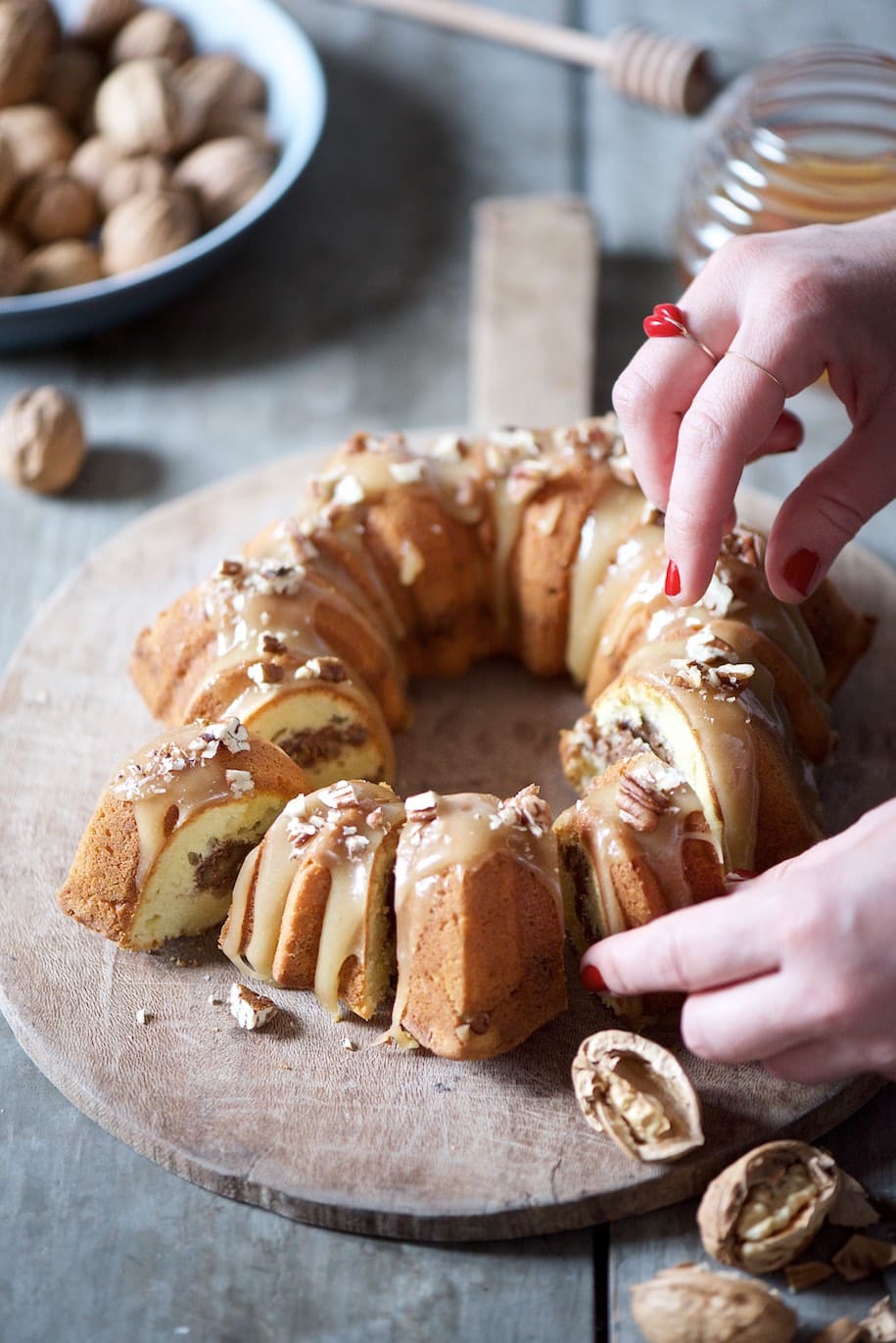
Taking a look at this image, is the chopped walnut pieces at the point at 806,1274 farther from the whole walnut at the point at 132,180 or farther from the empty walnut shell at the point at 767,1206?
the whole walnut at the point at 132,180

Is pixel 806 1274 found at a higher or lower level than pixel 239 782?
lower

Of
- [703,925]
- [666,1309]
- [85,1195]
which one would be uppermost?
[703,925]

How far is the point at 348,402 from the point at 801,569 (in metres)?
1.38

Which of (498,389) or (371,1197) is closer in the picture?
(371,1197)

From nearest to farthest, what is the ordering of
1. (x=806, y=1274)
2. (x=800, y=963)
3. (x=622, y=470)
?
(x=800, y=963) → (x=806, y=1274) → (x=622, y=470)

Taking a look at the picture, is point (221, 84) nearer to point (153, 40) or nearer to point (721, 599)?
point (153, 40)

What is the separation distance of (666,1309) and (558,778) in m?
0.89

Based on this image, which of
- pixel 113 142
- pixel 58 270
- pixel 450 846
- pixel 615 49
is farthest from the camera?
pixel 615 49

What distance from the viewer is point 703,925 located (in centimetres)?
164

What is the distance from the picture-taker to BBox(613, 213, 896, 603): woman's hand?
74.5 inches

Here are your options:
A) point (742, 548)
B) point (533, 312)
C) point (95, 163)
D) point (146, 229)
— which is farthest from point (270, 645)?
point (95, 163)

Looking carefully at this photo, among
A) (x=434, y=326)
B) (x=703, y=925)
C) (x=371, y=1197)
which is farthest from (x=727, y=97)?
(x=371, y=1197)

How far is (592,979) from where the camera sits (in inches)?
72.1

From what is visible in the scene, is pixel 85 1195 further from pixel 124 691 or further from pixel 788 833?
pixel 788 833
